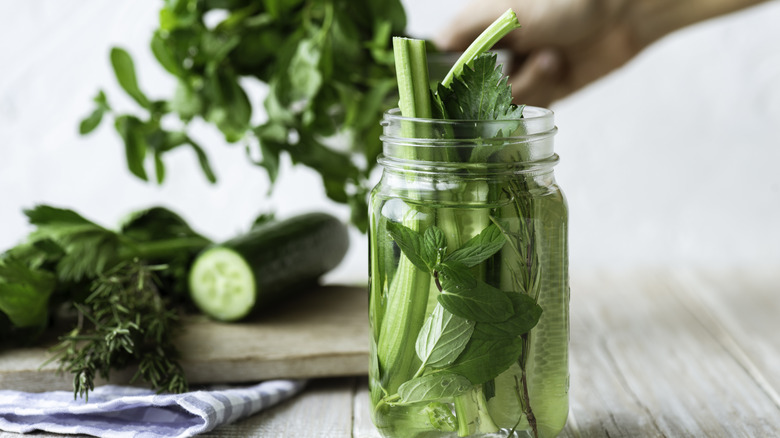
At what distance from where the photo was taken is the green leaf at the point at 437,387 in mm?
828

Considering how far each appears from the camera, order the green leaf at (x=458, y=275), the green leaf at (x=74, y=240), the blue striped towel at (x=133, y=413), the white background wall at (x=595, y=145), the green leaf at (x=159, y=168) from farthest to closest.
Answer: the white background wall at (x=595, y=145) → the green leaf at (x=159, y=168) → the green leaf at (x=74, y=240) → the blue striped towel at (x=133, y=413) → the green leaf at (x=458, y=275)

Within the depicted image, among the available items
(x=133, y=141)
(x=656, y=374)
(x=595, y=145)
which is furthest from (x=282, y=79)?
(x=595, y=145)

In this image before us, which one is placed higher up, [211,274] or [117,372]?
[211,274]

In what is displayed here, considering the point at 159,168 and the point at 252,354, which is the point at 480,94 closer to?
the point at 252,354

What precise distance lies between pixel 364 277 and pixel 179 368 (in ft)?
2.45

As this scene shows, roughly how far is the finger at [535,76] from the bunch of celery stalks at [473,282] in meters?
0.74

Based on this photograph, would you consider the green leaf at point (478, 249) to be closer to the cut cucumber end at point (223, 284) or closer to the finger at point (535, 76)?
the cut cucumber end at point (223, 284)

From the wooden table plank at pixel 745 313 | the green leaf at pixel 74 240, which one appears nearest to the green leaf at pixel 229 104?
the green leaf at pixel 74 240

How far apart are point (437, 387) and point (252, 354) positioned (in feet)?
1.43

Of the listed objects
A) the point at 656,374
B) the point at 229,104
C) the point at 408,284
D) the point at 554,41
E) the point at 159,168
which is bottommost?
the point at 656,374

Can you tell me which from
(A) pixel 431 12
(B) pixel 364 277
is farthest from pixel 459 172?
(A) pixel 431 12

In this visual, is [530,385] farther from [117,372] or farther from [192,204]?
[192,204]

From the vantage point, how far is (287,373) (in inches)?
46.3

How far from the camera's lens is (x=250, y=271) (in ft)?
4.35
